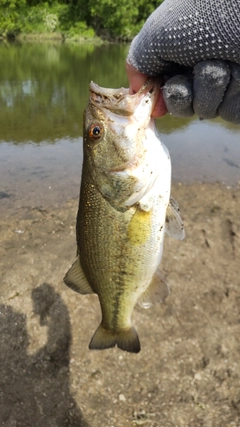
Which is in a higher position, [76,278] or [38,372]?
[76,278]

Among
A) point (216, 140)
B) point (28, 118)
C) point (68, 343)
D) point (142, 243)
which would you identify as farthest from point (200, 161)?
point (142, 243)

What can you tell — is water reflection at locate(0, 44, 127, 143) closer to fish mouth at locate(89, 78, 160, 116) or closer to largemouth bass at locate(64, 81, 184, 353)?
largemouth bass at locate(64, 81, 184, 353)

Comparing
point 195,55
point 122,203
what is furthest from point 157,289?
point 195,55

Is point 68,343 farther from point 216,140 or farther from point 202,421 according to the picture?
point 216,140

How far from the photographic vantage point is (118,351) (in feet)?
13.0

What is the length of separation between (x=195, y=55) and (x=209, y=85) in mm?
145

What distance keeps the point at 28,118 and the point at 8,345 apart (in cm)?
870

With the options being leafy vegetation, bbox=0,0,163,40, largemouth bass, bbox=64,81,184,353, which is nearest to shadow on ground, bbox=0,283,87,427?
largemouth bass, bbox=64,81,184,353

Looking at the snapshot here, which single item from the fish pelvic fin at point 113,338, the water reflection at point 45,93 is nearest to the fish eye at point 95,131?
the fish pelvic fin at point 113,338

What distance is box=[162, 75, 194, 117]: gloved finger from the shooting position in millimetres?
1779

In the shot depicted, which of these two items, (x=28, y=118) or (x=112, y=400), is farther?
(x=28, y=118)

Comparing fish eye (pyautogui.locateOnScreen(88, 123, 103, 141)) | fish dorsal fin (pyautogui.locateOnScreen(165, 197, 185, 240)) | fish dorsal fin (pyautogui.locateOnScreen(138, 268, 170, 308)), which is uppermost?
fish eye (pyautogui.locateOnScreen(88, 123, 103, 141))

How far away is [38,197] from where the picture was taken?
6781 millimetres

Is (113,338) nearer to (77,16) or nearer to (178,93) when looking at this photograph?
(178,93)
